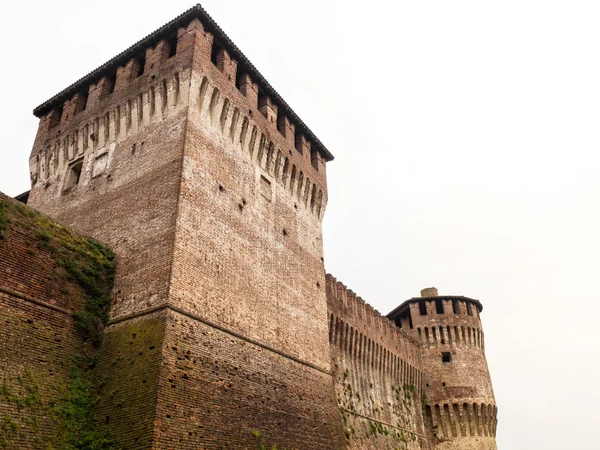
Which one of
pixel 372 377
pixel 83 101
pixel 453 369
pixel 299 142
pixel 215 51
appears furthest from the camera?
pixel 453 369

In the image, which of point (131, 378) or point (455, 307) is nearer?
point (131, 378)

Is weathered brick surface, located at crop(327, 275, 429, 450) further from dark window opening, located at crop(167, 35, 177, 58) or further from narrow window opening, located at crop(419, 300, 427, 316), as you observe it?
dark window opening, located at crop(167, 35, 177, 58)

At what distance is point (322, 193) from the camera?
836 inches

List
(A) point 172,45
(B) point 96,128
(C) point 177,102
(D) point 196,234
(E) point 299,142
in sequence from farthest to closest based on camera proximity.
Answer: (E) point 299,142 < (A) point 172,45 < (B) point 96,128 < (C) point 177,102 < (D) point 196,234

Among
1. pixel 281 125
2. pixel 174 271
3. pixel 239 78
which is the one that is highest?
pixel 239 78

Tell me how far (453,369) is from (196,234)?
23096 millimetres

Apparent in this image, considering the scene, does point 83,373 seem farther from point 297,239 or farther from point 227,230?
point 297,239

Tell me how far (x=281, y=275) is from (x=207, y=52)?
7.53m

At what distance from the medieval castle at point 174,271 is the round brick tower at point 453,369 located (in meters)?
9.09

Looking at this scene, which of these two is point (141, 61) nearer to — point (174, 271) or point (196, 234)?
point (196, 234)

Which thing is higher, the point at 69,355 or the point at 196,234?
the point at 196,234

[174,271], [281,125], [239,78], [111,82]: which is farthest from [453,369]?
[111,82]

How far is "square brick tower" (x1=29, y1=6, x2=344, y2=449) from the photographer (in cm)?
1155

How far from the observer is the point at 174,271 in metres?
12.3
